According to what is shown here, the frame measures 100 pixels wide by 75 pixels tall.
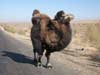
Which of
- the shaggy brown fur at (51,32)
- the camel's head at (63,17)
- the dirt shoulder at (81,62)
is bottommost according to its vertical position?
the dirt shoulder at (81,62)

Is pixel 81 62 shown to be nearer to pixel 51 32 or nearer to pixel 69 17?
pixel 51 32

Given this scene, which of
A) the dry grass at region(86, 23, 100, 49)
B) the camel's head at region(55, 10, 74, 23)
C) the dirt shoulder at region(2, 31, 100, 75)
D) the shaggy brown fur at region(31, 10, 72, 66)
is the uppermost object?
the camel's head at region(55, 10, 74, 23)

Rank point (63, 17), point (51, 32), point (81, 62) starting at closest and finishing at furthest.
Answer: point (63, 17)
point (51, 32)
point (81, 62)

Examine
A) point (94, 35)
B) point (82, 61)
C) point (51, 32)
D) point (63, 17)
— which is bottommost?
point (94, 35)

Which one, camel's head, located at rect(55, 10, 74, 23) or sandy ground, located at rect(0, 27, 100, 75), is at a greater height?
camel's head, located at rect(55, 10, 74, 23)

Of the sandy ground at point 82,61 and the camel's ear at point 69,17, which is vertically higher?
the camel's ear at point 69,17

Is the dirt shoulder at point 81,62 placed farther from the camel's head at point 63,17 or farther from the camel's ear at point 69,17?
the camel's ear at point 69,17

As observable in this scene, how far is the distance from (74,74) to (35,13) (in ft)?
10.6

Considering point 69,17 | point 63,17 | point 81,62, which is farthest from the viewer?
point 81,62

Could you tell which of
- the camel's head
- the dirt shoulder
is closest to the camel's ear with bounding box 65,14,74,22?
the camel's head

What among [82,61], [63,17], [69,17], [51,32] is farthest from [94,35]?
[69,17]

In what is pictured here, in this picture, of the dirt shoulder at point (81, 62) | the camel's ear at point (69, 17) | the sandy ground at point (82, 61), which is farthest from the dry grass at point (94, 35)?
the camel's ear at point (69, 17)

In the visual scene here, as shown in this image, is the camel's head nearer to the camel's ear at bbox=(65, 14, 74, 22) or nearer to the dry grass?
the camel's ear at bbox=(65, 14, 74, 22)

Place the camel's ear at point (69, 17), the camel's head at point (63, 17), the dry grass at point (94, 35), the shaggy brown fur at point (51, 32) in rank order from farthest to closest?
1. the dry grass at point (94, 35)
2. the shaggy brown fur at point (51, 32)
3. the camel's head at point (63, 17)
4. the camel's ear at point (69, 17)
